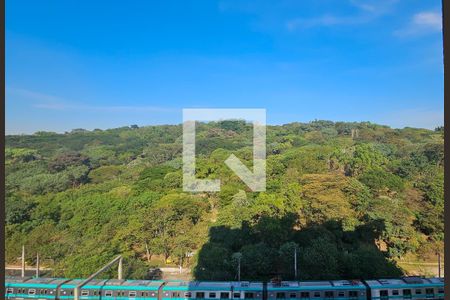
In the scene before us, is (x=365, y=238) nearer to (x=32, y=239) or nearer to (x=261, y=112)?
(x=261, y=112)

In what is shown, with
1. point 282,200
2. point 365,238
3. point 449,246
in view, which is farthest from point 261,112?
point 449,246

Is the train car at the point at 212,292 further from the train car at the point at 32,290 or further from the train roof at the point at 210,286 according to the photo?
the train car at the point at 32,290

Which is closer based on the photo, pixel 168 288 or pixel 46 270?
pixel 168 288

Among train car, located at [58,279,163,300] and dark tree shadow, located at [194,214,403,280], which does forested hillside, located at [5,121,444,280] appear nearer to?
dark tree shadow, located at [194,214,403,280]

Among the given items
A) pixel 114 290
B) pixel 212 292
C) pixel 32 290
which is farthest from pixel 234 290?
pixel 32 290

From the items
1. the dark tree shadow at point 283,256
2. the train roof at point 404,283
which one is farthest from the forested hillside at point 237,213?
the train roof at point 404,283

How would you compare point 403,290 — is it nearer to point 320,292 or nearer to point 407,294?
point 407,294
